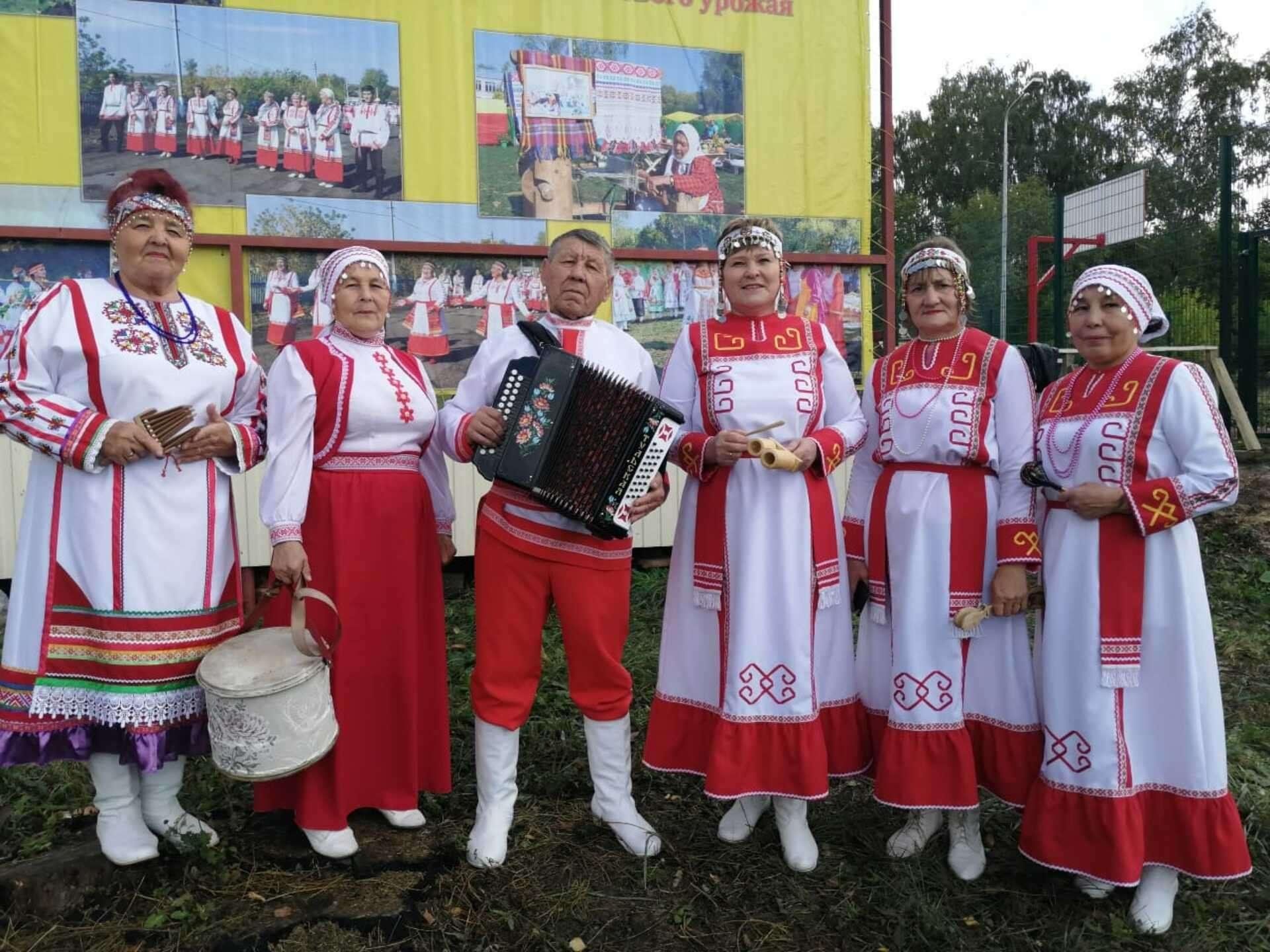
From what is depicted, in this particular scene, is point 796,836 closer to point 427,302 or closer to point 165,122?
point 427,302

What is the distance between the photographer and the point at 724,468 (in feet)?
10.3

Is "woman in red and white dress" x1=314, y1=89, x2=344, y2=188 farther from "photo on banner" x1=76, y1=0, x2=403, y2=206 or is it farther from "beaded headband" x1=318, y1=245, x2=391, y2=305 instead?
"beaded headband" x1=318, y1=245, x2=391, y2=305

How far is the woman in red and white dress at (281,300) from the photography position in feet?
19.5

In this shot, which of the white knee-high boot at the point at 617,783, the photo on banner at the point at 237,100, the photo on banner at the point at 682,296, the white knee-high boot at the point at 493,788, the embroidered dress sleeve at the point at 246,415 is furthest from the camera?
the photo on banner at the point at 682,296

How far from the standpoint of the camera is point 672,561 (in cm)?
333

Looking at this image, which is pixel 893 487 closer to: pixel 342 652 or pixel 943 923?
pixel 943 923

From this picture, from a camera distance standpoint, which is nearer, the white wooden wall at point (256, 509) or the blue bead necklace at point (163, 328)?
the blue bead necklace at point (163, 328)

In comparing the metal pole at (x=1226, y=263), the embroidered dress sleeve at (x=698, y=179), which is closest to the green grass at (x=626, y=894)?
the embroidered dress sleeve at (x=698, y=179)

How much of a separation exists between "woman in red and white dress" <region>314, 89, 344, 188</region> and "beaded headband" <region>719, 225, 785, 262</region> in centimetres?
373

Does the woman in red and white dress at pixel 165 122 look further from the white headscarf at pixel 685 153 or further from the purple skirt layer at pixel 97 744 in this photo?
the purple skirt layer at pixel 97 744

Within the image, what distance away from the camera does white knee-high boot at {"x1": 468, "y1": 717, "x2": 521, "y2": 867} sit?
10.2 feet

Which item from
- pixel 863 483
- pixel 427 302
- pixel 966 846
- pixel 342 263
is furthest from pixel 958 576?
pixel 427 302

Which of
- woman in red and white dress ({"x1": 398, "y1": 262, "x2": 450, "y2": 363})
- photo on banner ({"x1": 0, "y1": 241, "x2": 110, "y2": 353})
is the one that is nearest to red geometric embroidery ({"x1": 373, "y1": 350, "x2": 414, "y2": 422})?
woman in red and white dress ({"x1": 398, "y1": 262, "x2": 450, "y2": 363})

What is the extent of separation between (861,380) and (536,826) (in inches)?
179
